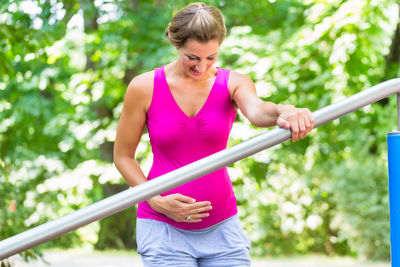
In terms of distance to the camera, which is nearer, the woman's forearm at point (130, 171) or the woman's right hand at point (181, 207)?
the woman's right hand at point (181, 207)

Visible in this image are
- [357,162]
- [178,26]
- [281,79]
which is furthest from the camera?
[357,162]

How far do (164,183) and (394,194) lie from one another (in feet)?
2.34

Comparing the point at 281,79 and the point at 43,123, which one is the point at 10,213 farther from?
the point at 43,123

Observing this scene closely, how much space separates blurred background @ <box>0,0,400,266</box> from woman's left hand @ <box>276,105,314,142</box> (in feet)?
9.37

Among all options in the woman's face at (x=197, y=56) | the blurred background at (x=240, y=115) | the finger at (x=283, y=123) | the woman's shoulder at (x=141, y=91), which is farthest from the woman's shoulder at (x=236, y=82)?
the blurred background at (x=240, y=115)

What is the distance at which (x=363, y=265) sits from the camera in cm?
867

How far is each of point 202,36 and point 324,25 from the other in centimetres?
418

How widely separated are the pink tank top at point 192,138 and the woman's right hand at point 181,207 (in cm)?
6

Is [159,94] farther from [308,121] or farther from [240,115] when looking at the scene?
[240,115]

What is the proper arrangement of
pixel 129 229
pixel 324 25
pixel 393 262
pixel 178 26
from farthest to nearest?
pixel 129 229 < pixel 324 25 < pixel 178 26 < pixel 393 262

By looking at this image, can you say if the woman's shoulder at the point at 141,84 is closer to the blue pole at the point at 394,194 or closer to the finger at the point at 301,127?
the finger at the point at 301,127

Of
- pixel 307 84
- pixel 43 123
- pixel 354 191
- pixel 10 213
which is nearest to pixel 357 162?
A: pixel 354 191

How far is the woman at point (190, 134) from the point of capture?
2.03m

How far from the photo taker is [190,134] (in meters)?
2.08
